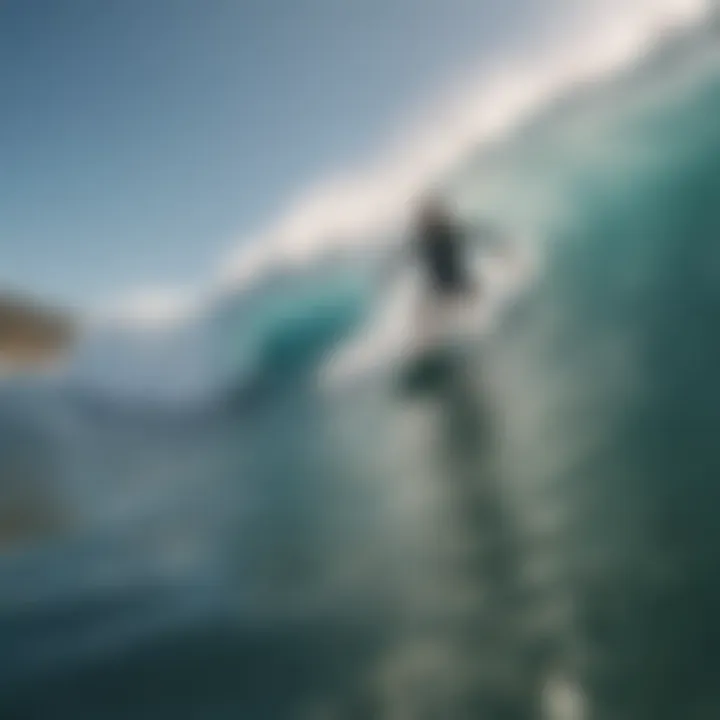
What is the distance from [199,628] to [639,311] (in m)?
1.20

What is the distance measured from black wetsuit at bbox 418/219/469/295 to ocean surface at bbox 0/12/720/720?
0.11 m

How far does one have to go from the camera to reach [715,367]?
5.81 ft

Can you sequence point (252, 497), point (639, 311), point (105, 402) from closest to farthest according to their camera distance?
point (639, 311) < point (252, 497) < point (105, 402)

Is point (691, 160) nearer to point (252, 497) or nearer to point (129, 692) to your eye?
point (252, 497)

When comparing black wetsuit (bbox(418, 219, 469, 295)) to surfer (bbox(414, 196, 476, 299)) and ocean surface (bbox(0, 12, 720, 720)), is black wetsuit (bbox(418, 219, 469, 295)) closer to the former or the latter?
surfer (bbox(414, 196, 476, 299))

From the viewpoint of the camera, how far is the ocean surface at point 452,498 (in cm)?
152

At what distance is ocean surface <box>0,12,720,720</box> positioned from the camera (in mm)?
1520

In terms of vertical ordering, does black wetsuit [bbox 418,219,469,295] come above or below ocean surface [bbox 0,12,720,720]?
above

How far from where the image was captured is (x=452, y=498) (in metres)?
1.83

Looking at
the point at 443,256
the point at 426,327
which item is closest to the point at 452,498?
the point at 426,327

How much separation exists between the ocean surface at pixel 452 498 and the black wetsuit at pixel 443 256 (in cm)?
11

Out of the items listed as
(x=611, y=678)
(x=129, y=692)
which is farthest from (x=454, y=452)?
(x=129, y=692)

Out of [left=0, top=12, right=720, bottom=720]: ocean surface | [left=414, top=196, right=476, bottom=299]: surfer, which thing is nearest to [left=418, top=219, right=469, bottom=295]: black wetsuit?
[left=414, top=196, right=476, bottom=299]: surfer

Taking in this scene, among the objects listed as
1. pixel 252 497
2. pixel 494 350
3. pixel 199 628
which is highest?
pixel 494 350
